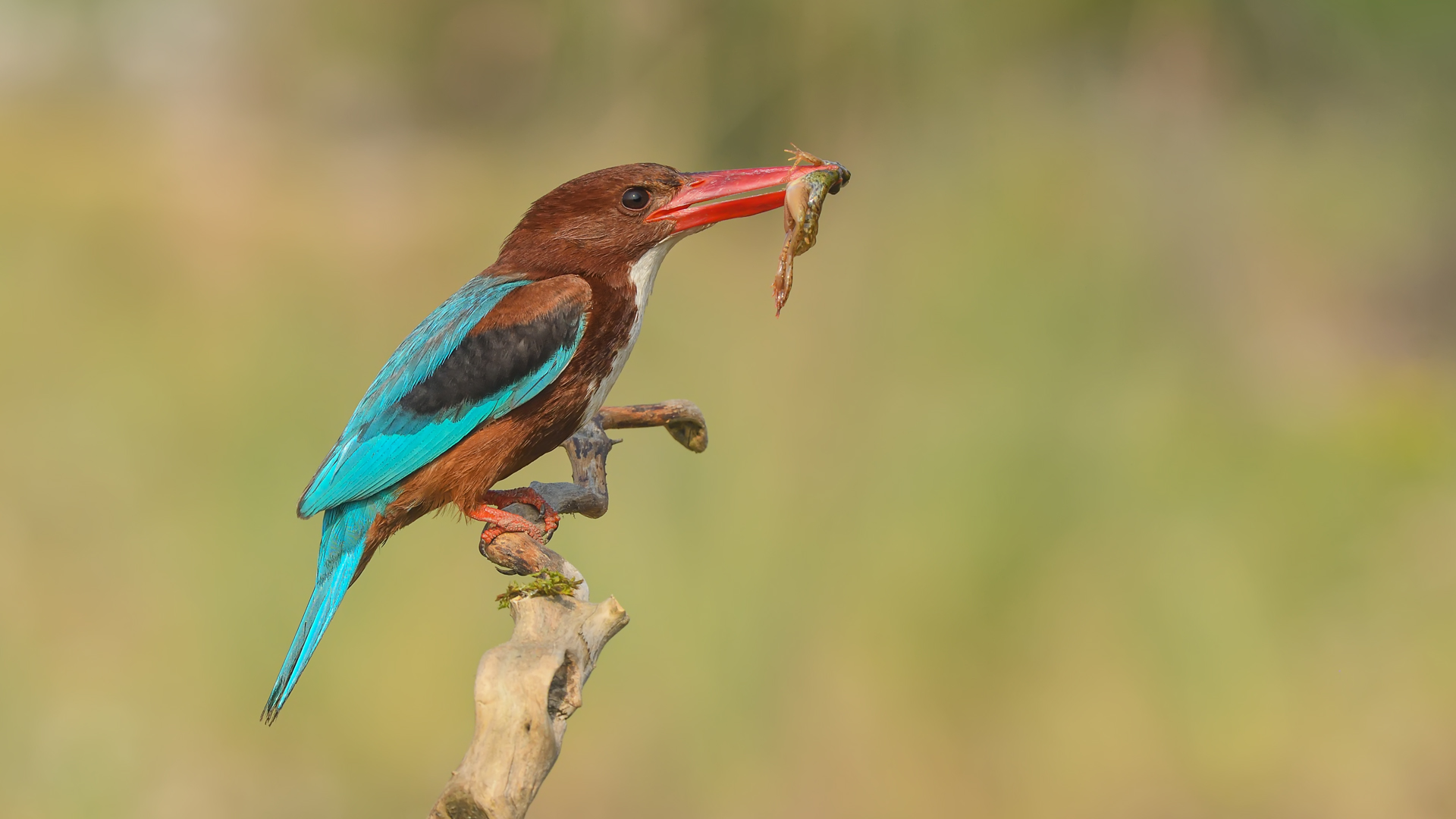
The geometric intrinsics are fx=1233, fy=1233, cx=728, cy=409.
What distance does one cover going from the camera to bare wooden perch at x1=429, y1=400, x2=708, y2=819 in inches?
51.3

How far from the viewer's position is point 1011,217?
3818 millimetres

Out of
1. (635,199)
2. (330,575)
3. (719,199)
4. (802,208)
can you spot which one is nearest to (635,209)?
(635,199)

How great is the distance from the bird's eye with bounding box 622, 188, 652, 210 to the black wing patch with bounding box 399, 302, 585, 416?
21cm

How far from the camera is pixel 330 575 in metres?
1.97

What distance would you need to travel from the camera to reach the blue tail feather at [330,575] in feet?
6.15

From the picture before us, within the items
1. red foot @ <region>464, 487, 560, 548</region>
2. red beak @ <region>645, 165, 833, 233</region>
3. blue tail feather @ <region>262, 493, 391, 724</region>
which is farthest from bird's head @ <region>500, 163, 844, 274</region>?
blue tail feather @ <region>262, 493, 391, 724</region>

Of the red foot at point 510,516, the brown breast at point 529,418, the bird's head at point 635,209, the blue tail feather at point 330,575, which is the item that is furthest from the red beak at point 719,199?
the blue tail feather at point 330,575

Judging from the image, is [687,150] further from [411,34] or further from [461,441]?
[461,441]

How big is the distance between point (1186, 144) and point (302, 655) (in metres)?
3.47

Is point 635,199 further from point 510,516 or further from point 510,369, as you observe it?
point 510,516

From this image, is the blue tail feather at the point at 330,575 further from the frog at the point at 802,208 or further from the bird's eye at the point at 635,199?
the frog at the point at 802,208

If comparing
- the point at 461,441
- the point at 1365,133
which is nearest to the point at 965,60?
the point at 1365,133

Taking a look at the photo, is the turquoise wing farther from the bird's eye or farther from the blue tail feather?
the bird's eye

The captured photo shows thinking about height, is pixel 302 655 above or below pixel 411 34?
below
